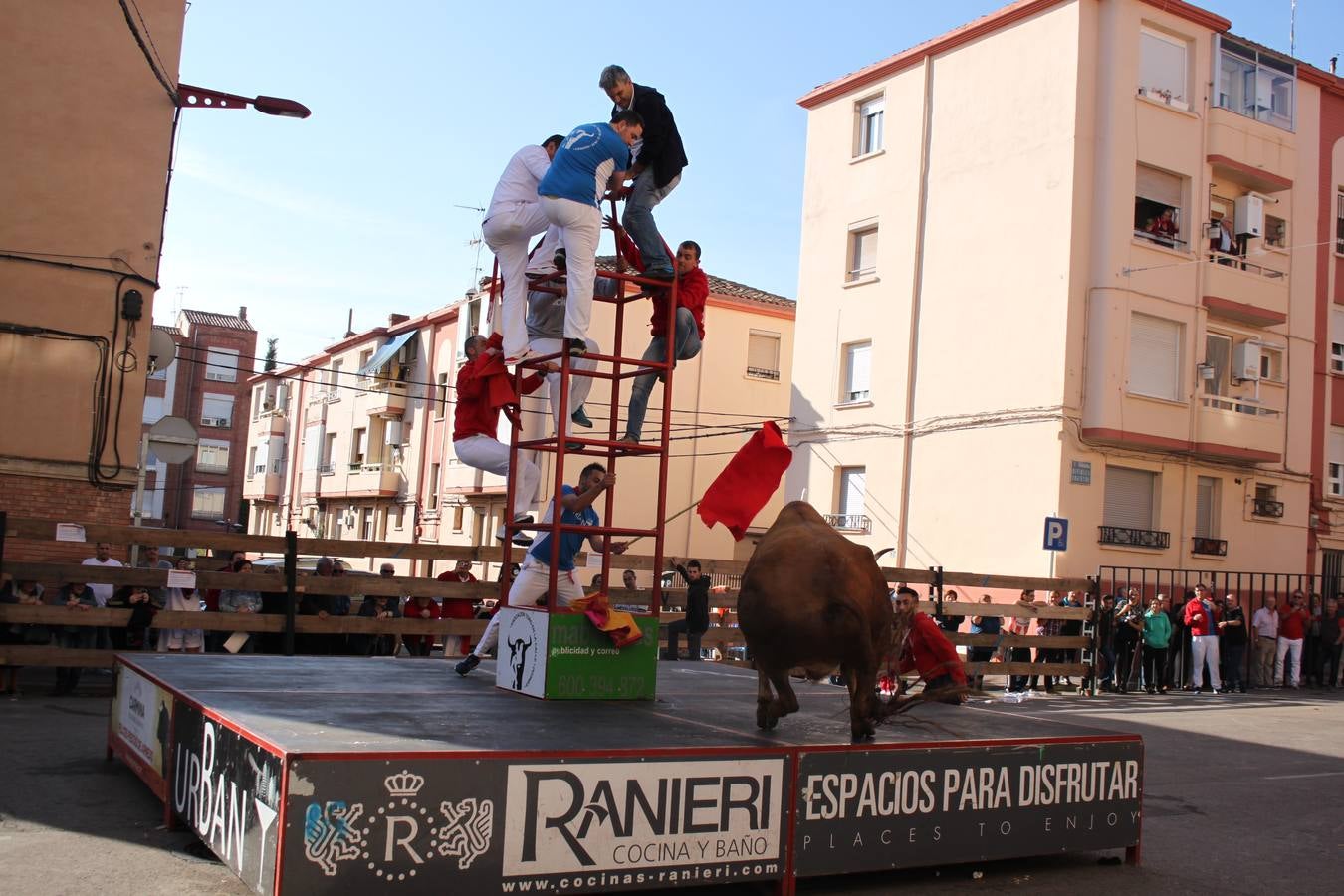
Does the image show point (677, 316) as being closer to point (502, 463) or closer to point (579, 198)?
point (579, 198)

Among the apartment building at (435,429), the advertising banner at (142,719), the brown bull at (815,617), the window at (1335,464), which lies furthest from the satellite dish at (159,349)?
the window at (1335,464)

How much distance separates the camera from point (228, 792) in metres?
5.24

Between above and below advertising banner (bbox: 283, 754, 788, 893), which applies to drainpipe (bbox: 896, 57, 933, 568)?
above

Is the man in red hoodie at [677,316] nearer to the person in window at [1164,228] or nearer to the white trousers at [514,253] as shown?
the white trousers at [514,253]

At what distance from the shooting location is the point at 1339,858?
736cm

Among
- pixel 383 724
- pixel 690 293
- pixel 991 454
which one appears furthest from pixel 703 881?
pixel 991 454

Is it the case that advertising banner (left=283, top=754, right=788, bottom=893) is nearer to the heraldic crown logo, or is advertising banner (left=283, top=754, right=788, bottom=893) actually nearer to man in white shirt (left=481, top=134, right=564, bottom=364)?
the heraldic crown logo

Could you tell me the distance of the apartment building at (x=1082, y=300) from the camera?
22891mm

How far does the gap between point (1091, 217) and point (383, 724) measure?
2042 centimetres

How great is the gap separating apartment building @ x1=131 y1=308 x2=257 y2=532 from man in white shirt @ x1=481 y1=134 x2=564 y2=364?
2107 inches

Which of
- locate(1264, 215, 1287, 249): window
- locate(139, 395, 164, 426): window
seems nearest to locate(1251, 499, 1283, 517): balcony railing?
locate(1264, 215, 1287, 249): window

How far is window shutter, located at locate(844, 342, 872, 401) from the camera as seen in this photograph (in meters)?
27.0

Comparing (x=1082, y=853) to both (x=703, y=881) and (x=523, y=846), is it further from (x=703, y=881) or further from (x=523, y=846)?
(x=523, y=846)

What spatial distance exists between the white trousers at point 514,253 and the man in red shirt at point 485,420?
0.89 feet
